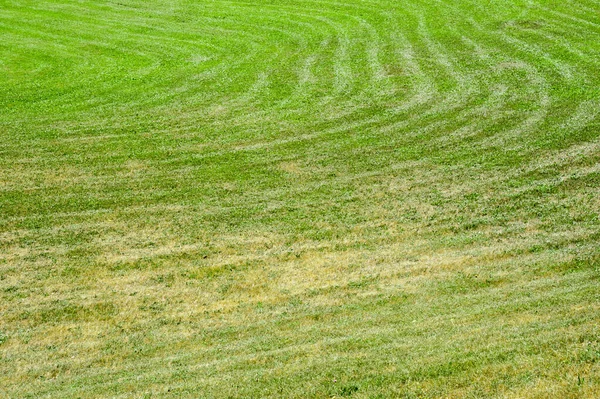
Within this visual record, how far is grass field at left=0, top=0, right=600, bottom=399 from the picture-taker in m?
13.2

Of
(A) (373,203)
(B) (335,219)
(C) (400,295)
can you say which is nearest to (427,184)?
(A) (373,203)

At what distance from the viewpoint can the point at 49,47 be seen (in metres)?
41.5

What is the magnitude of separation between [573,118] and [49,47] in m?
28.3

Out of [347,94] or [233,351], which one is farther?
[347,94]

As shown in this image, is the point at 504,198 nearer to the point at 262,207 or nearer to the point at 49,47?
the point at 262,207

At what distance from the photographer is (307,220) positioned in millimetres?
19797

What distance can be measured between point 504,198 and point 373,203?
354 cm

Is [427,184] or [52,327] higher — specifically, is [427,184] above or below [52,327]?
above

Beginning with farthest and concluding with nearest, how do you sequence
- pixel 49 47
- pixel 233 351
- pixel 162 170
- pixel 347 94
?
pixel 49 47, pixel 347 94, pixel 162 170, pixel 233 351

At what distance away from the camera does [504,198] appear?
20.4 m

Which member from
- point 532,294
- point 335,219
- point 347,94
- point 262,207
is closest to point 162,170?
point 262,207

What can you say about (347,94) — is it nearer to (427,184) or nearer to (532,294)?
(427,184)

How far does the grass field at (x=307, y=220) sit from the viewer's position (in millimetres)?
13203

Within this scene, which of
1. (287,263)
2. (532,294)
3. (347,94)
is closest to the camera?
(532,294)
